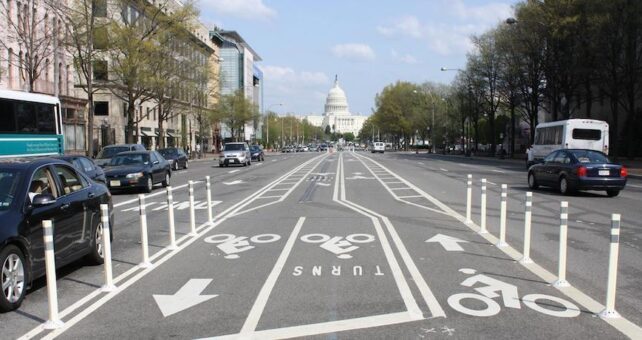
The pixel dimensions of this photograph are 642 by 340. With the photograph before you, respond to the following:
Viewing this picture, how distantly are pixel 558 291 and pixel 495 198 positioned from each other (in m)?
11.8

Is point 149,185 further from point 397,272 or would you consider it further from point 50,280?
→ point 50,280

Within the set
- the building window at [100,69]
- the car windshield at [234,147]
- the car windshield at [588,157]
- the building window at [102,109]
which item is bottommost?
the car windshield at [234,147]

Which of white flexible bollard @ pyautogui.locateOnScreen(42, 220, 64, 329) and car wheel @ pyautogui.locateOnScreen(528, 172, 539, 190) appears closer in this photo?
white flexible bollard @ pyautogui.locateOnScreen(42, 220, 64, 329)

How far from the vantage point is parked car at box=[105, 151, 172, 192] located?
2159 cm

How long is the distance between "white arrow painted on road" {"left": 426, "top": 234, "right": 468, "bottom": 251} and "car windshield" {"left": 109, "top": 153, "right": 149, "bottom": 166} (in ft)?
46.9

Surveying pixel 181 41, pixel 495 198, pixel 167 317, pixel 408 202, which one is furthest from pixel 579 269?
pixel 181 41

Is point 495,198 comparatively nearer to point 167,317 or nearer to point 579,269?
point 579,269

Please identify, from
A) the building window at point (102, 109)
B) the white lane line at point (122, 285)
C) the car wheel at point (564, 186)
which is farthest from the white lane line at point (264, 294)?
the building window at point (102, 109)

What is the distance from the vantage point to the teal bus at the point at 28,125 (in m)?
20.8

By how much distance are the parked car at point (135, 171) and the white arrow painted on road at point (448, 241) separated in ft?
44.0

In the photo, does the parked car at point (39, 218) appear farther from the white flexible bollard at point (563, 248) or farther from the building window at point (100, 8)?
the building window at point (100, 8)

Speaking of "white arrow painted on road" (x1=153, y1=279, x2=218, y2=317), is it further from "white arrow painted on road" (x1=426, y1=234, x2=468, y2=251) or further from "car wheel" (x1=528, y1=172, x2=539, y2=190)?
"car wheel" (x1=528, y1=172, x2=539, y2=190)

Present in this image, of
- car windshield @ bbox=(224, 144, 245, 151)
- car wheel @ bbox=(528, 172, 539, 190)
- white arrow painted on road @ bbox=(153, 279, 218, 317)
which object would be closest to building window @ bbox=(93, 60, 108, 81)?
car windshield @ bbox=(224, 144, 245, 151)

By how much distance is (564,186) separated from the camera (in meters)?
19.8
